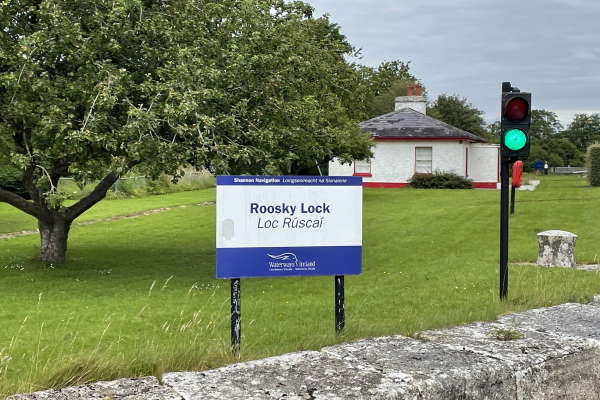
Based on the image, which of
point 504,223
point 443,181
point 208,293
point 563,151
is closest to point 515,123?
point 504,223

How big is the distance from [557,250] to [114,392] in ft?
37.0

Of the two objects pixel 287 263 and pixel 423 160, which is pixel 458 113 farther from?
pixel 287 263

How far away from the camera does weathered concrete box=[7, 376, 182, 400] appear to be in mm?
3035

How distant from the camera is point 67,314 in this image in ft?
31.0

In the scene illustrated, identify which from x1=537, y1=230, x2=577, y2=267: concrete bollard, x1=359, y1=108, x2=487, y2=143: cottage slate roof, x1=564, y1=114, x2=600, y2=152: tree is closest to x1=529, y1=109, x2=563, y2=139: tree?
x1=564, y1=114, x2=600, y2=152: tree

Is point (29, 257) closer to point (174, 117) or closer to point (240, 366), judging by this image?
point (174, 117)

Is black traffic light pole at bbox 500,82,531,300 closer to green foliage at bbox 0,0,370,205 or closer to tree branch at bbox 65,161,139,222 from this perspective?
green foliage at bbox 0,0,370,205

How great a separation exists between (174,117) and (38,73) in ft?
9.84

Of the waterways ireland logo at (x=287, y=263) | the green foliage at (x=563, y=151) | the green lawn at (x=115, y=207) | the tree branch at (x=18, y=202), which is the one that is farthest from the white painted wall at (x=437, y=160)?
the green foliage at (x=563, y=151)

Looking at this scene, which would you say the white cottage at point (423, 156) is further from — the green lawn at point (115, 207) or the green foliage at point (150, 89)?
the green foliage at point (150, 89)

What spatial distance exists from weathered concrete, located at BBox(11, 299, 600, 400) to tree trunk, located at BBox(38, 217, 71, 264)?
36.4 ft

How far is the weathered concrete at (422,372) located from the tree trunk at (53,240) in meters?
11.1

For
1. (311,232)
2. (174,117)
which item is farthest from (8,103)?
(311,232)

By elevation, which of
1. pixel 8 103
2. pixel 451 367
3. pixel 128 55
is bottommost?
pixel 451 367
